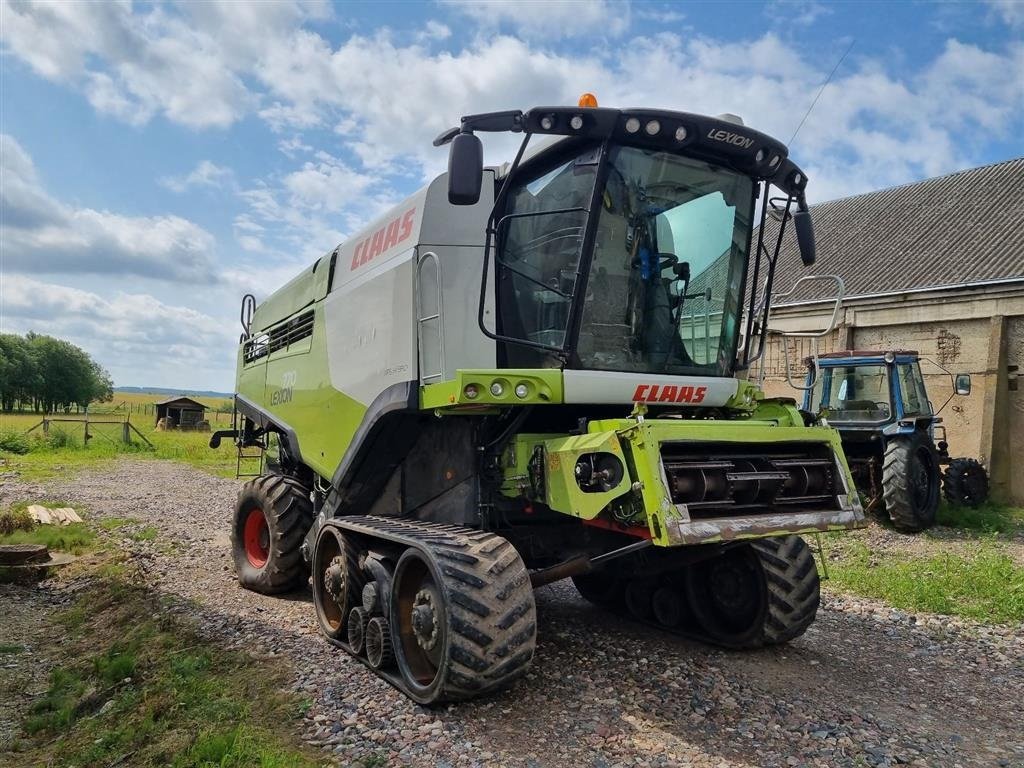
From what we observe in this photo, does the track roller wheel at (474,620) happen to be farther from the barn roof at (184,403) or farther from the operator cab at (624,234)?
the barn roof at (184,403)

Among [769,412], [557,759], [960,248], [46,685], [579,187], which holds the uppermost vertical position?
[960,248]

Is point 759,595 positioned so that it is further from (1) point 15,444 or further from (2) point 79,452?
(1) point 15,444

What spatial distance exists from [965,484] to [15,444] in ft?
81.0

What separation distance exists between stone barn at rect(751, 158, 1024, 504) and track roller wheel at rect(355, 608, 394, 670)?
1309 centimetres

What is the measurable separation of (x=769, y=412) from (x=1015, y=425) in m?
12.2

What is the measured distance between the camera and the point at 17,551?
300 inches

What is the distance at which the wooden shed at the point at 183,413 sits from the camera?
1695 inches

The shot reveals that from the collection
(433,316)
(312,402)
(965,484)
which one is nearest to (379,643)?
(433,316)

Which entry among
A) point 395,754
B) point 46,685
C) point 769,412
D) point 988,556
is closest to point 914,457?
point 988,556

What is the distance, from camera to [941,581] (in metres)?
7.43

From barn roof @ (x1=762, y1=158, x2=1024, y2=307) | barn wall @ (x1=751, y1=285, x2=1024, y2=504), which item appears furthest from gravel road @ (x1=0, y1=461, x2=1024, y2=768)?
barn roof @ (x1=762, y1=158, x2=1024, y2=307)

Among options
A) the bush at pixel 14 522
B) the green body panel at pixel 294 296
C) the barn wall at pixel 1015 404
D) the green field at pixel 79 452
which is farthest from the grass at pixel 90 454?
the barn wall at pixel 1015 404

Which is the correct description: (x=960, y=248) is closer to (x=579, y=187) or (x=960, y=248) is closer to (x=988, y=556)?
(x=988, y=556)

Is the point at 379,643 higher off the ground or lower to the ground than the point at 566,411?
lower
